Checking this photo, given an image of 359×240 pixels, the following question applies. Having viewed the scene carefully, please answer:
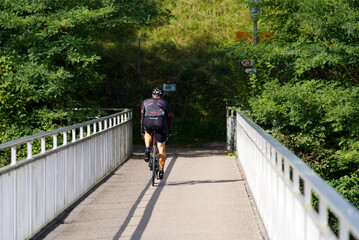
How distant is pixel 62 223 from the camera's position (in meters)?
7.65

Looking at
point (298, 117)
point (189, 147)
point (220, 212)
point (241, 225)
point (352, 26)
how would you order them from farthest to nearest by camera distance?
point (189, 147)
point (298, 117)
point (352, 26)
point (220, 212)
point (241, 225)

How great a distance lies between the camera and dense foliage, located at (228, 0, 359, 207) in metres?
15.2

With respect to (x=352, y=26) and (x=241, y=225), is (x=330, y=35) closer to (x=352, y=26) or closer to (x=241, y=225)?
(x=352, y=26)

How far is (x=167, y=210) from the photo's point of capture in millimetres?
8492

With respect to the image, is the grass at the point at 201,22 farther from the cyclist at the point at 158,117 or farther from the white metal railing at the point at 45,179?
the white metal railing at the point at 45,179

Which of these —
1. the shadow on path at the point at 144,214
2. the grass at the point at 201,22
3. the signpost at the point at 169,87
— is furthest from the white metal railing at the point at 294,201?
the grass at the point at 201,22

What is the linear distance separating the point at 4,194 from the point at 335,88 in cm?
1188

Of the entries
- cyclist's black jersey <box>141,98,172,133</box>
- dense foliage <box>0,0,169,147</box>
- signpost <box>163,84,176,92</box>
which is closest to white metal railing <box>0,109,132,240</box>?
cyclist's black jersey <box>141,98,172,133</box>

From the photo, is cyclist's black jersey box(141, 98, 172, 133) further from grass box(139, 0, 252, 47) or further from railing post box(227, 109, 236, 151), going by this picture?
grass box(139, 0, 252, 47)

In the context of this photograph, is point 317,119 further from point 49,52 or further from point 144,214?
point 144,214

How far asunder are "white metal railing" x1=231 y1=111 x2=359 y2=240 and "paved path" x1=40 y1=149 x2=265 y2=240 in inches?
21.3

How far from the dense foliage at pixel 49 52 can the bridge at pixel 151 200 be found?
4421mm

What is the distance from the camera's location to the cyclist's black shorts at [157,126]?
36.1 feet

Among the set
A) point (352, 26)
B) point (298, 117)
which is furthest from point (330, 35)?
point (298, 117)
